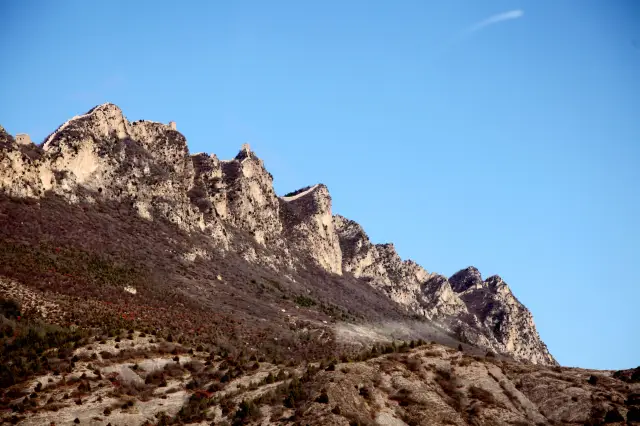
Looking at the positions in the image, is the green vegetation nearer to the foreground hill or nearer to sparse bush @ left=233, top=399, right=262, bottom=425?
the foreground hill

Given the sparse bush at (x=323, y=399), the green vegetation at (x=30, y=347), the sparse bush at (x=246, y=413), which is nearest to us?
the sparse bush at (x=323, y=399)

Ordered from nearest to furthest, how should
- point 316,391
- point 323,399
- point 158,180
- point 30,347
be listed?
1. point 323,399
2. point 316,391
3. point 30,347
4. point 158,180

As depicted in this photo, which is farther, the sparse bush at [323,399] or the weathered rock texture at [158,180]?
the weathered rock texture at [158,180]

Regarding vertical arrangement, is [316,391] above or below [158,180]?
below

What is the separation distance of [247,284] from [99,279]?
48.4 metres

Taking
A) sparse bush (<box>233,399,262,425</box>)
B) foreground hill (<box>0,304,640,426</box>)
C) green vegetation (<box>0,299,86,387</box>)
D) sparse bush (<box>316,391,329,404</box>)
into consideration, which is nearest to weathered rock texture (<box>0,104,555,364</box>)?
green vegetation (<box>0,299,86,387</box>)

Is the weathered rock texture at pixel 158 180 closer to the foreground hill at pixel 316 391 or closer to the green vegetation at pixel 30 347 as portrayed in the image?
the green vegetation at pixel 30 347

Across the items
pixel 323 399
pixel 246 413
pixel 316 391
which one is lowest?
pixel 246 413

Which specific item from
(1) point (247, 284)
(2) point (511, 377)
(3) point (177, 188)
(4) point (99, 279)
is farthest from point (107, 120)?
(2) point (511, 377)

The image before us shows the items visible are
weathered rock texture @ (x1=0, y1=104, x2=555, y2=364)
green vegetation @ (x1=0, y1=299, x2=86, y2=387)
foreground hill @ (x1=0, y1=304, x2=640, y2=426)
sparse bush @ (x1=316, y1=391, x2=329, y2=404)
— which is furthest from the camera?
weathered rock texture @ (x1=0, y1=104, x2=555, y2=364)

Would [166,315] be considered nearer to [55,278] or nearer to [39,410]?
[55,278]

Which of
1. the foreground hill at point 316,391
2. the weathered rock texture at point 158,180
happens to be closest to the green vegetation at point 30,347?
the foreground hill at point 316,391

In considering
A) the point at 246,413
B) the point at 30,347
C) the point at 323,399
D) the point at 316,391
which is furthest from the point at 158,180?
the point at 323,399

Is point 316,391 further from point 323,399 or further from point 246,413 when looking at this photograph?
point 246,413
